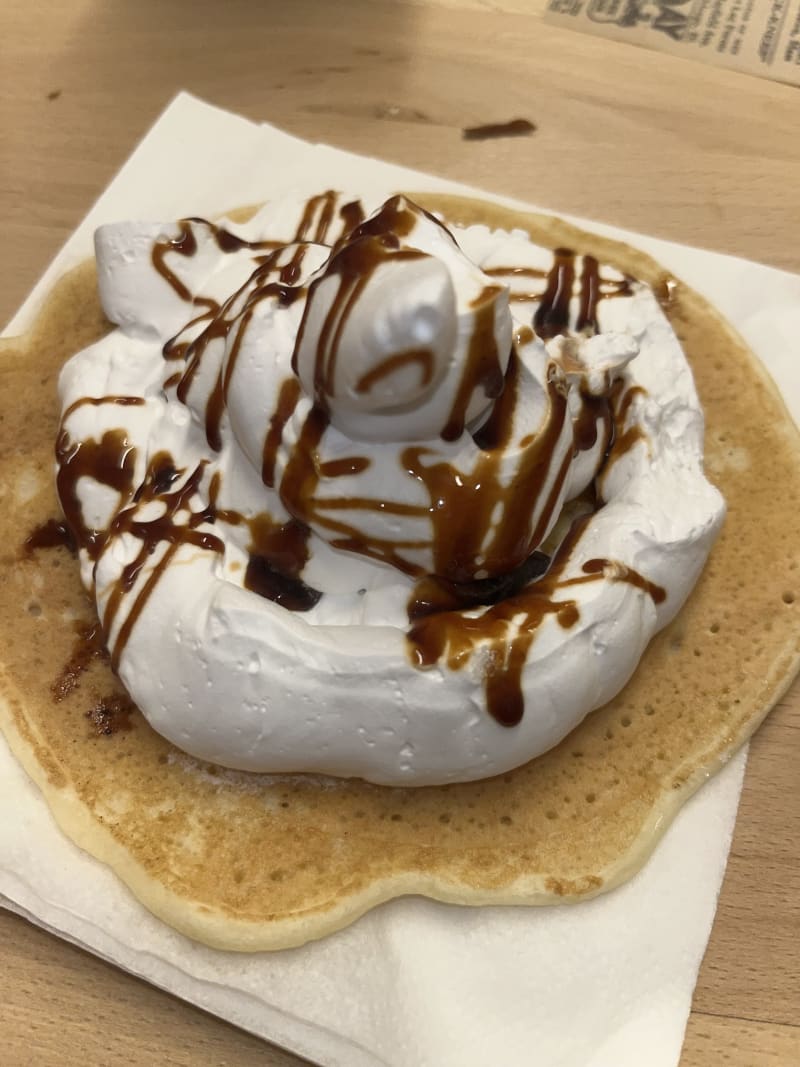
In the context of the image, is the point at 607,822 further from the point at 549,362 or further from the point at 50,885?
the point at 50,885

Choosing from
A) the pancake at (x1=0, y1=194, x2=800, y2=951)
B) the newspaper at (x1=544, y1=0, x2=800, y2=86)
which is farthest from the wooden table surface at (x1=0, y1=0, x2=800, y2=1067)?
the pancake at (x1=0, y1=194, x2=800, y2=951)

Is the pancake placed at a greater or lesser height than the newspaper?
lesser

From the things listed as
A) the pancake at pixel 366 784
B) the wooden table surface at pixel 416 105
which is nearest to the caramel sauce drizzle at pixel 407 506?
the pancake at pixel 366 784

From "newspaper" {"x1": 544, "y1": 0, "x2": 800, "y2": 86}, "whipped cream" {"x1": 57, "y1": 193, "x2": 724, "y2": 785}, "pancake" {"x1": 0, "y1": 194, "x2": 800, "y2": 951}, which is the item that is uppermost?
"newspaper" {"x1": 544, "y1": 0, "x2": 800, "y2": 86}

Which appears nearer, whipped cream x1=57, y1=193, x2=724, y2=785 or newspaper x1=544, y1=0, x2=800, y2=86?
whipped cream x1=57, y1=193, x2=724, y2=785

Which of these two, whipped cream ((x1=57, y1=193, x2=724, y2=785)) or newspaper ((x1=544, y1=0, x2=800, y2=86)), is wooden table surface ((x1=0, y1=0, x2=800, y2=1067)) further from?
whipped cream ((x1=57, y1=193, x2=724, y2=785))

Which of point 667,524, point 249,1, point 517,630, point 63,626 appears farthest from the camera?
point 249,1

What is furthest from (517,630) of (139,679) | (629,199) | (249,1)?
(249,1)
